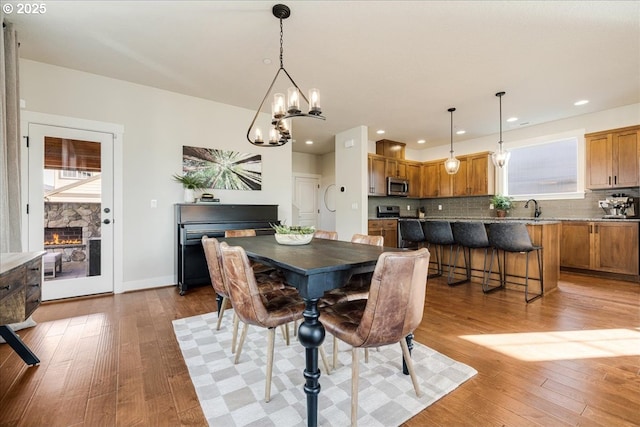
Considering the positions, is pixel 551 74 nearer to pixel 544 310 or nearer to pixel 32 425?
pixel 544 310

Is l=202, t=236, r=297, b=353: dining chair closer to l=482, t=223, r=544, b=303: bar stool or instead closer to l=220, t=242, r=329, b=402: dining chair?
l=220, t=242, r=329, b=402: dining chair

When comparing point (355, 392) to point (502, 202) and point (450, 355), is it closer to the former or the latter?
point (450, 355)

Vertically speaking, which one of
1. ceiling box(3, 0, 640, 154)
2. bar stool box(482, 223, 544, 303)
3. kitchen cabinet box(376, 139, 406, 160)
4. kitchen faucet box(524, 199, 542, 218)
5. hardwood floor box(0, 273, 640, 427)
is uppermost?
ceiling box(3, 0, 640, 154)

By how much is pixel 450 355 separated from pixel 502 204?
4852 mm

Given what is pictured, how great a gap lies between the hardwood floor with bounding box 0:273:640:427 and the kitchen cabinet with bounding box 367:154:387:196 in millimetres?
3260

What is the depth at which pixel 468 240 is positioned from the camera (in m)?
3.85

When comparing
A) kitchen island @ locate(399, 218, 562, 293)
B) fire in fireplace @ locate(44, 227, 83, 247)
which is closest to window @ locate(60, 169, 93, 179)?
fire in fireplace @ locate(44, 227, 83, 247)

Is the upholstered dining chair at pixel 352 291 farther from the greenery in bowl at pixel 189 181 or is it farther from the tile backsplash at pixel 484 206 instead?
the tile backsplash at pixel 484 206

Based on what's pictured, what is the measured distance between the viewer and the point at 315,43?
9.29 ft

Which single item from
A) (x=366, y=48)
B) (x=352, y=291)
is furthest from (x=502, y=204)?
(x=352, y=291)

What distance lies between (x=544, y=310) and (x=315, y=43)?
12.0 feet

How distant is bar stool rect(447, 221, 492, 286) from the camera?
3.74 metres

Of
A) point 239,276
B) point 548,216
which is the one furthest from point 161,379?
point 548,216

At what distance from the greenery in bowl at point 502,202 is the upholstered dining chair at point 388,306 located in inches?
214
